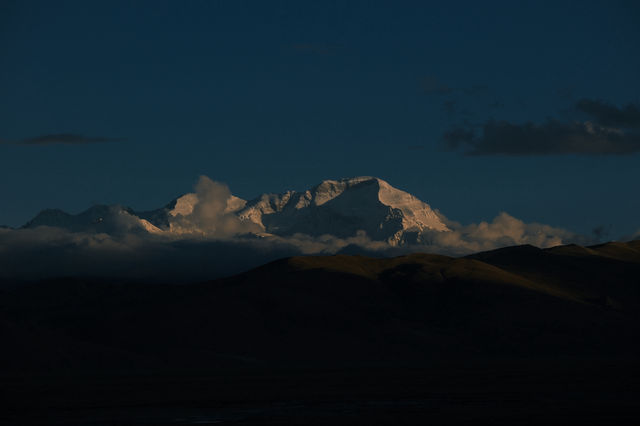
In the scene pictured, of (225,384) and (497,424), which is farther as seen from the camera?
(225,384)

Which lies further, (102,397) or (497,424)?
(102,397)

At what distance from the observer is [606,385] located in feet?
419

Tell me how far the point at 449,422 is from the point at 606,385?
4757 cm

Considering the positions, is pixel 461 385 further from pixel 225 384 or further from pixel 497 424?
pixel 497 424

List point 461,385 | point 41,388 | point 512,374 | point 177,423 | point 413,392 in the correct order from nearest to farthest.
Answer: point 177,423 → point 413,392 → point 461,385 → point 41,388 → point 512,374

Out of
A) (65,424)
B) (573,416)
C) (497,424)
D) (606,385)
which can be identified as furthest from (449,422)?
(606,385)

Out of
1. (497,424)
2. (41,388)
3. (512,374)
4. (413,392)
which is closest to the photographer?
(497,424)

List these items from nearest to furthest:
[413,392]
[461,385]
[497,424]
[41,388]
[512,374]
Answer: [497,424], [413,392], [461,385], [41,388], [512,374]

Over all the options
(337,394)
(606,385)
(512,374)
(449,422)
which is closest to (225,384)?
(337,394)

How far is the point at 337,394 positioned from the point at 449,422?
1520 inches

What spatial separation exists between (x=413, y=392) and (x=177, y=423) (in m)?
40.6

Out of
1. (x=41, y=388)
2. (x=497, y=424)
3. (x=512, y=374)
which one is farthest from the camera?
(x=512, y=374)

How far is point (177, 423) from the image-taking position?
92.1 metres

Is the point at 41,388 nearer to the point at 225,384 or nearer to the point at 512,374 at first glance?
the point at 225,384
